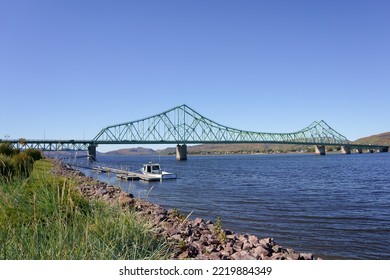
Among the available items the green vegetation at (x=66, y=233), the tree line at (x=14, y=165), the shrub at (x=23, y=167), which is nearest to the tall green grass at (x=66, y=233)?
the green vegetation at (x=66, y=233)

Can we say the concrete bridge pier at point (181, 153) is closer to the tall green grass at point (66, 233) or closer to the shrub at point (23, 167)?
the shrub at point (23, 167)

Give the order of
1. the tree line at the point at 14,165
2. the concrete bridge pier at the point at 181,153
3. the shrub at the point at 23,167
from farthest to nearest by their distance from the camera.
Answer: the concrete bridge pier at the point at 181,153, the tree line at the point at 14,165, the shrub at the point at 23,167

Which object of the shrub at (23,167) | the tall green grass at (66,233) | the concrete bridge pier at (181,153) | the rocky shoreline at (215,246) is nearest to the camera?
the tall green grass at (66,233)

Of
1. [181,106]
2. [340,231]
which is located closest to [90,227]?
[340,231]

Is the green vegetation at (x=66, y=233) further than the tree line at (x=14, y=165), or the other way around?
the tree line at (x=14, y=165)

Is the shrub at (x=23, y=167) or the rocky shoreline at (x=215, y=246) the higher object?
the shrub at (x=23, y=167)

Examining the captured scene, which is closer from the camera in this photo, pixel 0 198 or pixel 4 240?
pixel 4 240

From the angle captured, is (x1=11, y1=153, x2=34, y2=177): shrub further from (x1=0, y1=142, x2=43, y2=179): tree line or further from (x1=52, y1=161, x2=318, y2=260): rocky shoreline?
(x1=52, y1=161, x2=318, y2=260): rocky shoreline

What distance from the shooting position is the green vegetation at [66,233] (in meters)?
3.97

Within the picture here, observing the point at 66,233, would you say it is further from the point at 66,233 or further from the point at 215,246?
the point at 215,246
